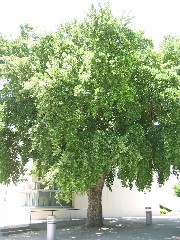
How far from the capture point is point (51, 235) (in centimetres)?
1344

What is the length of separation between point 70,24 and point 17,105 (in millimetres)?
5575

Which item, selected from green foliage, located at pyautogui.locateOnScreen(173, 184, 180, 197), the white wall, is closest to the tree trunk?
the white wall

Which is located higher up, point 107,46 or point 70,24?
point 70,24

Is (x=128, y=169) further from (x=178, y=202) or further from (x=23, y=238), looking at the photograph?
(x=178, y=202)

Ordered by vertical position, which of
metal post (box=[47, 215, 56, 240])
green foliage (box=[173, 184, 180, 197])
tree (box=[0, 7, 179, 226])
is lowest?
metal post (box=[47, 215, 56, 240])

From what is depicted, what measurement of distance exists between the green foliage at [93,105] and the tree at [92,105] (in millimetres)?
47

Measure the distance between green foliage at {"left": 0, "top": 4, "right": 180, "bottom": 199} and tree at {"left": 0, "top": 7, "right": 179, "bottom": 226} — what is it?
5 centimetres

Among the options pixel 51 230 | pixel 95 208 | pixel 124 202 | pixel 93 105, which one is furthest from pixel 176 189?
pixel 51 230

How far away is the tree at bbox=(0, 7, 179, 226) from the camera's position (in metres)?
14.9

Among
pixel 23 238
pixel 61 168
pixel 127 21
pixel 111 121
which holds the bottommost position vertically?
pixel 23 238

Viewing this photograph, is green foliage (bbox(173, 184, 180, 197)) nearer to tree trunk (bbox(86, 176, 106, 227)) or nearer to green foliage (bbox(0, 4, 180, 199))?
tree trunk (bbox(86, 176, 106, 227))

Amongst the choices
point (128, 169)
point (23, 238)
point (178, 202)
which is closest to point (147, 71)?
point (128, 169)

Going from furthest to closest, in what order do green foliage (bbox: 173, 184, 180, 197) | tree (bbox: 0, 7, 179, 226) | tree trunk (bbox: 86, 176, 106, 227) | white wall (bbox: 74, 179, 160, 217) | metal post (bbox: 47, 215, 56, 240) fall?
green foliage (bbox: 173, 184, 180, 197) → white wall (bbox: 74, 179, 160, 217) → tree trunk (bbox: 86, 176, 106, 227) → tree (bbox: 0, 7, 179, 226) → metal post (bbox: 47, 215, 56, 240)

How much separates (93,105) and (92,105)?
7cm
